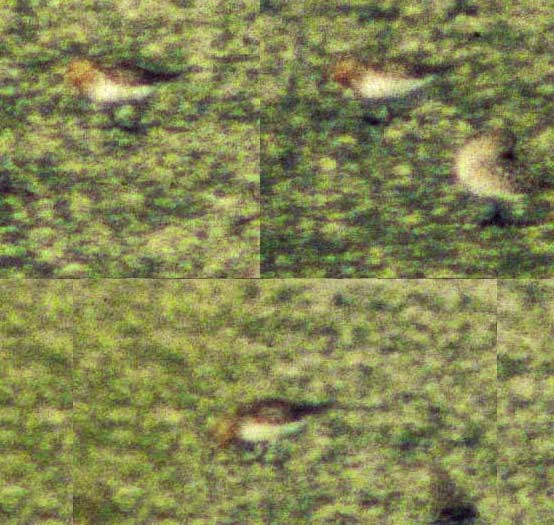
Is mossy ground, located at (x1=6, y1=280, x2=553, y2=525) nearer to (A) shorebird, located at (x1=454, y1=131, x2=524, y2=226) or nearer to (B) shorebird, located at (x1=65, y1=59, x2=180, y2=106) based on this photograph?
(A) shorebird, located at (x1=454, y1=131, x2=524, y2=226)

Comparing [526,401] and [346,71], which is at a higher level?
[346,71]

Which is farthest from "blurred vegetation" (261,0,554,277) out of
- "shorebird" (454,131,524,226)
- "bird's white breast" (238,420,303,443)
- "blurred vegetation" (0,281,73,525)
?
"blurred vegetation" (0,281,73,525)

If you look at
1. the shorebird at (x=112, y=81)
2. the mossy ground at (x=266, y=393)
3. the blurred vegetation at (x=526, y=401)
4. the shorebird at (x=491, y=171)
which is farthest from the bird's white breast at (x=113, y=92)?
the blurred vegetation at (x=526, y=401)

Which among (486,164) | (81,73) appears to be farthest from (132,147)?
(486,164)

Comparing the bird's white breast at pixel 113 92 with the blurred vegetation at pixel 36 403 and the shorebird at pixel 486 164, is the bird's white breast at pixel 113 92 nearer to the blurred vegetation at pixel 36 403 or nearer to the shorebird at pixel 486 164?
the blurred vegetation at pixel 36 403

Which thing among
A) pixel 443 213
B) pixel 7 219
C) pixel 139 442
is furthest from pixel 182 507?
pixel 443 213

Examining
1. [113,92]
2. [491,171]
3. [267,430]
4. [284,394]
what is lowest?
[267,430]

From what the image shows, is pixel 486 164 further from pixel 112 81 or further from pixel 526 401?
pixel 112 81
